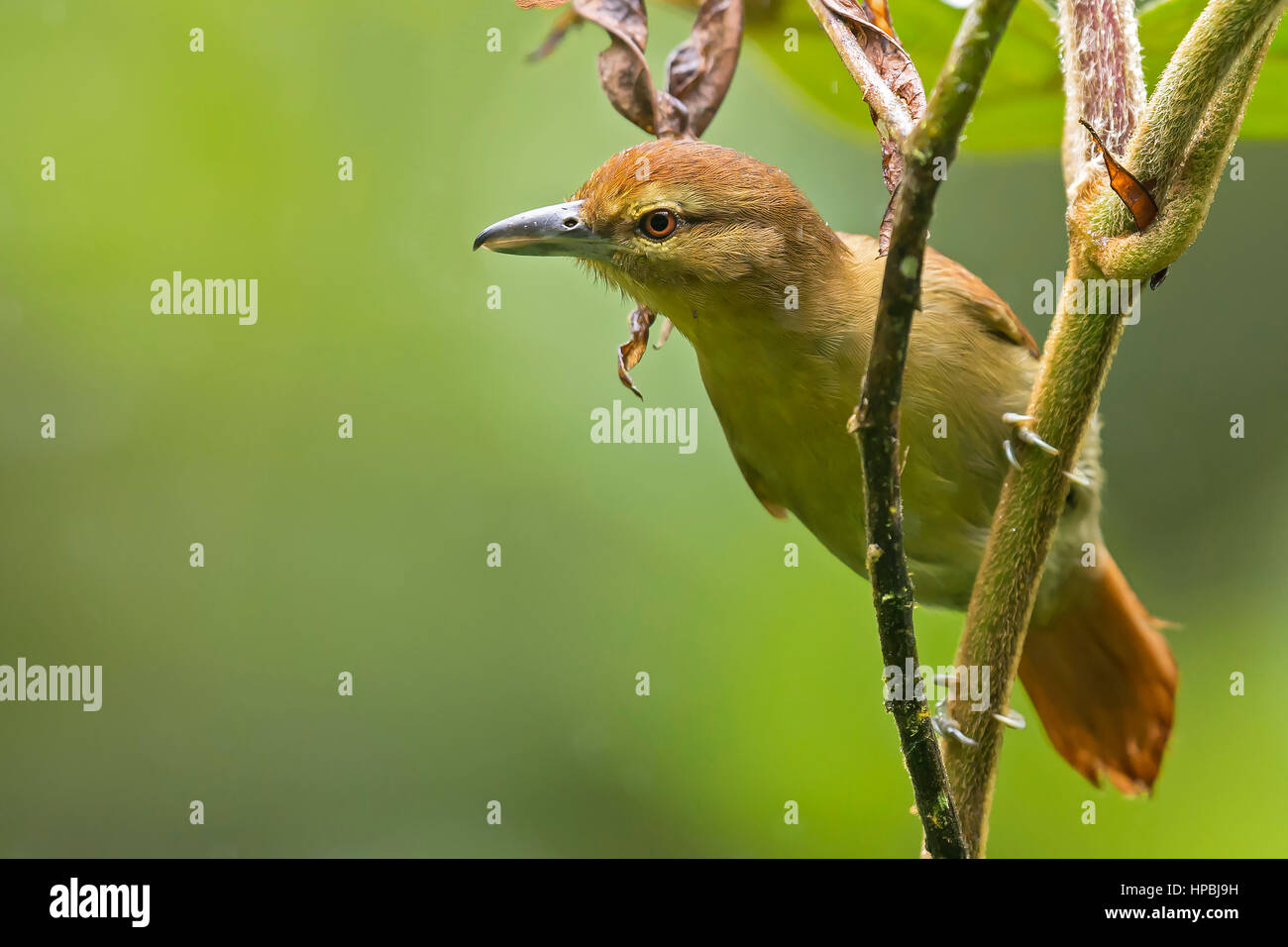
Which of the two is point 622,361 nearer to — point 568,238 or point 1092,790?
point 568,238

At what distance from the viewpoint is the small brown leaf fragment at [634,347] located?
2434 millimetres

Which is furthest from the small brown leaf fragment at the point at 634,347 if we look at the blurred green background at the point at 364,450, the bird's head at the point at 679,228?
the blurred green background at the point at 364,450

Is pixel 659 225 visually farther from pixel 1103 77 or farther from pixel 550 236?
pixel 1103 77

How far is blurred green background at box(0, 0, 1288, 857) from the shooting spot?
15.0 ft

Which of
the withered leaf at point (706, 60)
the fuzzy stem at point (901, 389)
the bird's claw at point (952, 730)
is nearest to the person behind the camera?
the fuzzy stem at point (901, 389)

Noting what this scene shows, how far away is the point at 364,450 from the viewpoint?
16.1 feet

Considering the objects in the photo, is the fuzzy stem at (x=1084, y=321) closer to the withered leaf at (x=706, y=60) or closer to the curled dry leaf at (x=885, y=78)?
the curled dry leaf at (x=885, y=78)

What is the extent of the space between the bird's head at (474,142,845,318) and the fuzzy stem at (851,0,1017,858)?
134 cm

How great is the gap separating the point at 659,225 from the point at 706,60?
1.36ft

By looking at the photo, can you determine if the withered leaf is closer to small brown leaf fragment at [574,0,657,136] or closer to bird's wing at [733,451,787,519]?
small brown leaf fragment at [574,0,657,136]

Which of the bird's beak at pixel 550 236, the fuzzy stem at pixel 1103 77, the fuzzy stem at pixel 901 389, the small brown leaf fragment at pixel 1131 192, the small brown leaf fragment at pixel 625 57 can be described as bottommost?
the fuzzy stem at pixel 901 389

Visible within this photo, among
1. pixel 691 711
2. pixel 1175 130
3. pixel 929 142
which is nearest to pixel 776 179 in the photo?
pixel 1175 130

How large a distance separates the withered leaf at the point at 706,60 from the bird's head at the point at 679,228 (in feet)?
0.53

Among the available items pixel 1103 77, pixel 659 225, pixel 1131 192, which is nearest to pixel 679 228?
pixel 659 225
